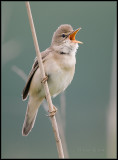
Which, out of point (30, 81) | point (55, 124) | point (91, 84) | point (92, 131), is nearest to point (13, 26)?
point (91, 84)

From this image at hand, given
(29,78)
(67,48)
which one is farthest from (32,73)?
(67,48)

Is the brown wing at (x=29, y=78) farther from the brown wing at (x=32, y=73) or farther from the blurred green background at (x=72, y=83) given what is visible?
the blurred green background at (x=72, y=83)

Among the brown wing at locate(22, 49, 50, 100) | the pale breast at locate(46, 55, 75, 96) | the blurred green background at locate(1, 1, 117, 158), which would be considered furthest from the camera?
the blurred green background at locate(1, 1, 117, 158)

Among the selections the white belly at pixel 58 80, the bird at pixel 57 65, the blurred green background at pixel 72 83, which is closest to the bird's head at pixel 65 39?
the bird at pixel 57 65

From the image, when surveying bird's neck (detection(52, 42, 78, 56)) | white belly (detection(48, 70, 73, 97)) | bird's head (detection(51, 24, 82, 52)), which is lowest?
white belly (detection(48, 70, 73, 97))

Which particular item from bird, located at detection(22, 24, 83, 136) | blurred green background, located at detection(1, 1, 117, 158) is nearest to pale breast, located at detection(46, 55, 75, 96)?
bird, located at detection(22, 24, 83, 136)

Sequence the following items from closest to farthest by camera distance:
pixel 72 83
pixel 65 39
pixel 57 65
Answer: pixel 57 65
pixel 65 39
pixel 72 83

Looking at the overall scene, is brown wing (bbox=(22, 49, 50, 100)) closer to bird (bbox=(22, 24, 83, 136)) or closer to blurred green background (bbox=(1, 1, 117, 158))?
bird (bbox=(22, 24, 83, 136))

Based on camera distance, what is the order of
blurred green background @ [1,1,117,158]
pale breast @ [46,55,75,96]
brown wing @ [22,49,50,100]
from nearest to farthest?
pale breast @ [46,55,75,96] < brown wing @ [22,49,50,100] < blurred green background @ [1,1,117,158]

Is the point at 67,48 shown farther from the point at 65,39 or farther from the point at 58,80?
the point at 58,80

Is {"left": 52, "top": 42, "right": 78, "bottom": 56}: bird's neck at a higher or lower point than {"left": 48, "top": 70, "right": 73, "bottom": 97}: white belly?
higher
